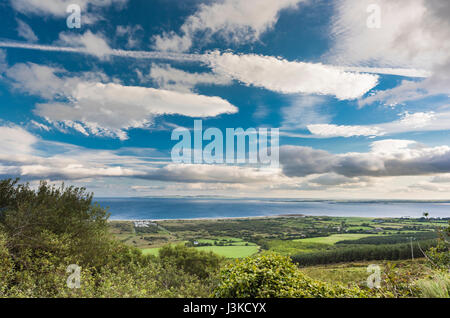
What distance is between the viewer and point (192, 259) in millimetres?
15594

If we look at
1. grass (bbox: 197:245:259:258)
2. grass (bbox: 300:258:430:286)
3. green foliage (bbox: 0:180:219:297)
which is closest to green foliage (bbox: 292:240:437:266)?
grass (bbox: 300:258:430:286)

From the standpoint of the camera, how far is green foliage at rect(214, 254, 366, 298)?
4.25 meters

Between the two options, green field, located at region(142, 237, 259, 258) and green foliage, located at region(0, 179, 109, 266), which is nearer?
green foliage, located at region(0, 179, 109, 266)

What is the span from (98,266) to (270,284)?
387 inches

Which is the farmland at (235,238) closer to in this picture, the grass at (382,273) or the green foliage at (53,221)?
the grass at (382,273)

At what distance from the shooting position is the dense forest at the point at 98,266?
14.7ft

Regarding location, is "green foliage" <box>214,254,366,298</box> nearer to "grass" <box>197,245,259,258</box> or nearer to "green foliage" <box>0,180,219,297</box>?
"green foliage" <box>0,180,219,297</box>

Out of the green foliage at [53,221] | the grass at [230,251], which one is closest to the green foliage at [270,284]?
the green foliage at [53,221]

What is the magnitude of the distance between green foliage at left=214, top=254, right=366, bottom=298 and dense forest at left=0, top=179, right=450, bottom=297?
17mm

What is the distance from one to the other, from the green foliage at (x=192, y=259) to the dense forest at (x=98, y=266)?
0.07 m

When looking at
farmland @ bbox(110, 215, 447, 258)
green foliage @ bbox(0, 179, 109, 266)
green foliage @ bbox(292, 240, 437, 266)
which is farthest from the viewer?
green foliage @ bbox(292, 240, 437, 266)
